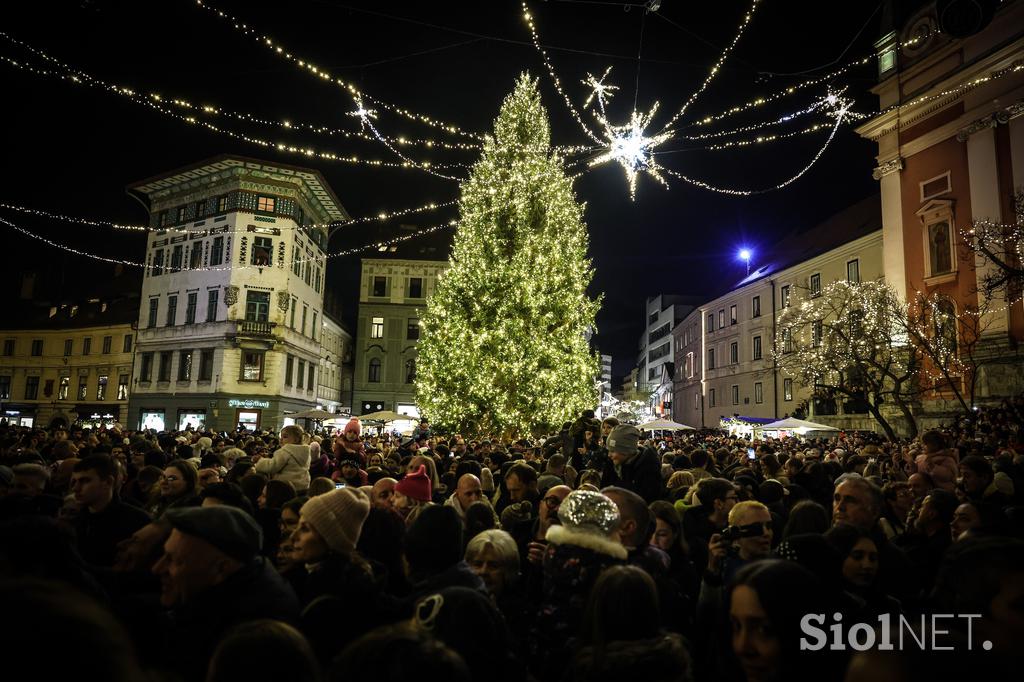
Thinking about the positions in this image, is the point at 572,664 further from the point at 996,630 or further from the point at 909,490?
the point at 909,490

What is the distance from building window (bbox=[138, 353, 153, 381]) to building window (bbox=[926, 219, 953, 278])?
1832 inches

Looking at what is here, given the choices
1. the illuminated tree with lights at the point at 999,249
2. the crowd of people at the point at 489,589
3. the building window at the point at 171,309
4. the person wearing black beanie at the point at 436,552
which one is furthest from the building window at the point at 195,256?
the person wearing black beanie at the point at 436,552

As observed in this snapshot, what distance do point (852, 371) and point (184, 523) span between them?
29070 millimetres

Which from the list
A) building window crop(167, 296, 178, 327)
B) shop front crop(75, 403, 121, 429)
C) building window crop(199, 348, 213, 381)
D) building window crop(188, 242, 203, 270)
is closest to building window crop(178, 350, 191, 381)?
building window crop(199, 348, 213, 381)

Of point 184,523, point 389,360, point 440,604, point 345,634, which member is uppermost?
point 389,360

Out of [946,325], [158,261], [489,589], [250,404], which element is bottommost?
[489,589]

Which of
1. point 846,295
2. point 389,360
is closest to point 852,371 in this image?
point 846,295

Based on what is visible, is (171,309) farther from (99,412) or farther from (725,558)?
(725,558)

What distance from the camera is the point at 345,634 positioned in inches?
116

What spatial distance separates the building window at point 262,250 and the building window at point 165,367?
29.6 ft

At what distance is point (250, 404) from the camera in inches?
1591

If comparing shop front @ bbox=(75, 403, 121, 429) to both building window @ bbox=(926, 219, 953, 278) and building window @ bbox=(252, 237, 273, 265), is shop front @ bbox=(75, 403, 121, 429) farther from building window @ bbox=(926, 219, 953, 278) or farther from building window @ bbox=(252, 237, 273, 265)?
building window @ bbox=(926, 219, 953, 278)

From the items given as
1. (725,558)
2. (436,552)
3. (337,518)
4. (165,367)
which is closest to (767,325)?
(165,367)

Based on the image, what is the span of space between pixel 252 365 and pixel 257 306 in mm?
3947
